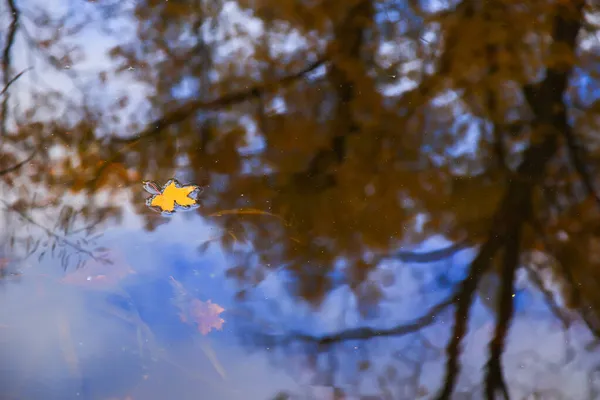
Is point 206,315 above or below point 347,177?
below

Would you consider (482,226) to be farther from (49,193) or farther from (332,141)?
(49,193)

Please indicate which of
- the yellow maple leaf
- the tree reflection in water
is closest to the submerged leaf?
the tree reflection in water

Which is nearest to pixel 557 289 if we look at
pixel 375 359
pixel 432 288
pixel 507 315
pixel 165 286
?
pixel 507 315

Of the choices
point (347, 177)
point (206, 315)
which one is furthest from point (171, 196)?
point (347, 177)

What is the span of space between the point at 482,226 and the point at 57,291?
0.81 metres

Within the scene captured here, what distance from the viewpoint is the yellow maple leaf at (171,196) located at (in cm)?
86

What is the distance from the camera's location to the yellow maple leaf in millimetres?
857

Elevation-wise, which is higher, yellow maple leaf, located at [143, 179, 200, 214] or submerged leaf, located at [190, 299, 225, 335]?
yellow maple leaf, located at [143, 179, 200, 214]

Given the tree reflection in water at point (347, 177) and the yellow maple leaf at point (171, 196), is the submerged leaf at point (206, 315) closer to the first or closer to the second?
the tree reflection in water at point (347, 177)

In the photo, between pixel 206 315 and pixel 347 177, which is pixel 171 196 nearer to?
pixel 206 315

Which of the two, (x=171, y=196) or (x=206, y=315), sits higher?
(x=171, y=196)

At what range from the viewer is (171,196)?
86cm

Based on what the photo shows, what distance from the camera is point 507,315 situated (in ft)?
2.64

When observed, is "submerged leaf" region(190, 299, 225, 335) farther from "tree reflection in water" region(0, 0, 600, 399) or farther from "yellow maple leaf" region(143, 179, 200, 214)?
"yellow maple leaf" region(143, 179, 200, 214)
